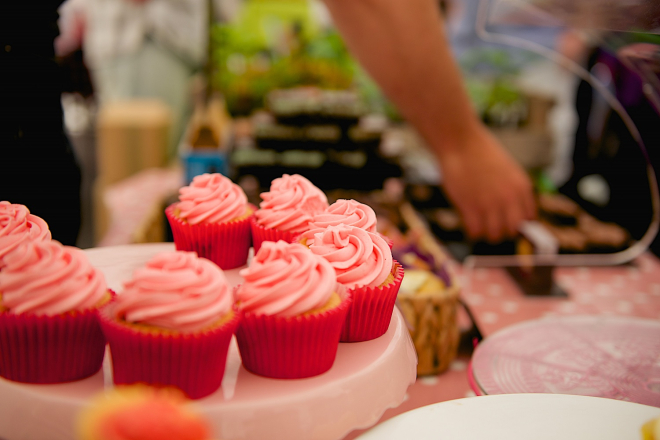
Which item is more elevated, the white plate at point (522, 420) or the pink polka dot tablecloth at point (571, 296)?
the white plate at point (522, 420)

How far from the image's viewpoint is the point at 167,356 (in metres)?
0.70

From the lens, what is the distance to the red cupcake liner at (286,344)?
0.75 metres

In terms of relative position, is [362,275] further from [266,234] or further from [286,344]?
[266,234]

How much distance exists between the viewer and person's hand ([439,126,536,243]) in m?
1.69

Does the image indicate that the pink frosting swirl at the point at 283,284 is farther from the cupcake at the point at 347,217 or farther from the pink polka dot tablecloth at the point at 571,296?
the pink polka dot tablecloth at the point at 571,296

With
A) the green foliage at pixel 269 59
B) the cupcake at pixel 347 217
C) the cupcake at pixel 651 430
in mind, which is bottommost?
the cupcake at pixel 651 430

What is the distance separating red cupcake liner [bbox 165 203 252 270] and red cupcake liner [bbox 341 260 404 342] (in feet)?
1.12

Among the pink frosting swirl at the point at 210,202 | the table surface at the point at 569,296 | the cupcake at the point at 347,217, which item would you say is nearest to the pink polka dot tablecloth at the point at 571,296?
the table surface at the point at 569,296

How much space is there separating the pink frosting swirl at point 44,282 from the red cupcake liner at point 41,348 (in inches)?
0.5

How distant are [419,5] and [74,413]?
4.30ft

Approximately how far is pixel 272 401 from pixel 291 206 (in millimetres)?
503

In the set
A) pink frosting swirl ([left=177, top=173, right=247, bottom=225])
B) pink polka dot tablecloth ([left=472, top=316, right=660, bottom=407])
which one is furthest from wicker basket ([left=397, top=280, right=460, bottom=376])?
pink frosting swirl ([left=177, top=173, right=247, bottom=225])

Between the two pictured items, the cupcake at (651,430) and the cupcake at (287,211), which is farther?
the cupcake at (287,211)

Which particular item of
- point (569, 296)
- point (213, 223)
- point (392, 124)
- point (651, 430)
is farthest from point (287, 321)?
point (392, 124)
